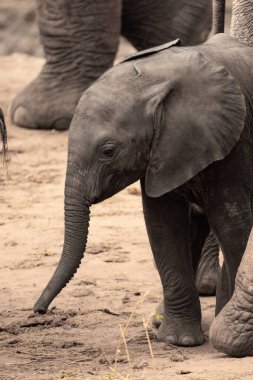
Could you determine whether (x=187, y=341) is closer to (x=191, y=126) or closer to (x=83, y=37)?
(x=191, y=126)

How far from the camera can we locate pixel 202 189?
5.02 m

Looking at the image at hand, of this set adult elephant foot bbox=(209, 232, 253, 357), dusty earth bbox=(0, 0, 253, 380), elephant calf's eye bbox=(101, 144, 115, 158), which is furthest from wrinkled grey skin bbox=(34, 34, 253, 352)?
dusty earth bbox=(0, 0, 253, 380)

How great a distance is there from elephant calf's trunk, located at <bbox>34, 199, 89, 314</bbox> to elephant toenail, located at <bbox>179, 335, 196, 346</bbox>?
1.96 feet

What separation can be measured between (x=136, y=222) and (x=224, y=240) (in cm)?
218

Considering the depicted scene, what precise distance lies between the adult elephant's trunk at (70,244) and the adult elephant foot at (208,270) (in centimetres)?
117

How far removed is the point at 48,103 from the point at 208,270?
370 cm

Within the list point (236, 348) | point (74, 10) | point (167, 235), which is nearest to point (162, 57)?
point (167, 235)

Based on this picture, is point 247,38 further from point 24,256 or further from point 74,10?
point 74,10

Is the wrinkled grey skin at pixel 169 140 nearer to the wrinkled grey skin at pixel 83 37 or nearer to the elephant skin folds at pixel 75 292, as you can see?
the elephant skin folds at pixel 75 292

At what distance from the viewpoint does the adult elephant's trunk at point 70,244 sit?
4.82m

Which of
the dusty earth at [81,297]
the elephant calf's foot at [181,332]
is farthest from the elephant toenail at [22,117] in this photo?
the elephant calf's foot at [181,332]

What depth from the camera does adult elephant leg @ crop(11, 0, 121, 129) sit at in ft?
30.7

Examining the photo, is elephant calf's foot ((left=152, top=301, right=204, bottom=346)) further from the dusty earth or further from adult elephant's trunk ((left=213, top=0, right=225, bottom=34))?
adult elephant's trunk ((left=213, top=0, right=225, bottom=34))

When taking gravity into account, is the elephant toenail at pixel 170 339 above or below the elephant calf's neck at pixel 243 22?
below
